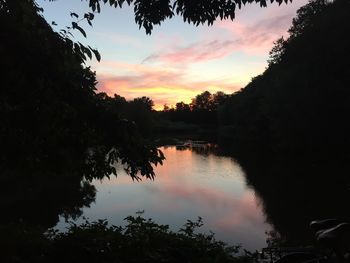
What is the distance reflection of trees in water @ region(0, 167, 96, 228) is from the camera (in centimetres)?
1958

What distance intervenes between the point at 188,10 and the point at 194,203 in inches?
756

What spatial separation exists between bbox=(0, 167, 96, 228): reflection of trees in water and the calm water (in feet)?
2.44

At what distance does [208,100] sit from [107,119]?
163 m

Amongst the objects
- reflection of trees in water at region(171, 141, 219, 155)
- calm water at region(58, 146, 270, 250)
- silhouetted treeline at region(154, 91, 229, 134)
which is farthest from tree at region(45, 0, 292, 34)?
silhouetted treeline at region(154, 91, 229, 134)

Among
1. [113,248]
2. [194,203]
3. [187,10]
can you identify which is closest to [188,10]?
[187,10]

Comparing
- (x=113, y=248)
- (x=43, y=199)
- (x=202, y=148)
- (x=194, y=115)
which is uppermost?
(x=194, y=115)

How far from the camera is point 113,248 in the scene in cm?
486

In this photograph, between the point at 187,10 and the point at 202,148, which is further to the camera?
the point at 202,148

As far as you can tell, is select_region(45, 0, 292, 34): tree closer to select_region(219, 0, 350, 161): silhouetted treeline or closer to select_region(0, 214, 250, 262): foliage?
select_region(0, 214, 250, 262): foliage

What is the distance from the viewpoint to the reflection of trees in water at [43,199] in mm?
19578

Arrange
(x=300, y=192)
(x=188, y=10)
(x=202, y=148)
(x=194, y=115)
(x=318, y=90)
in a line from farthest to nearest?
1. (x=194, y=115)
2. (x=202, y=148)
3. (x=318, y=90)
4. (x=300, y=192)
5. (x=188, y=10)

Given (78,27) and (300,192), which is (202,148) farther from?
(78,27)

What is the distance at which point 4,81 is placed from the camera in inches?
158

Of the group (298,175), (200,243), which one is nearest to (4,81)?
(200,243)
